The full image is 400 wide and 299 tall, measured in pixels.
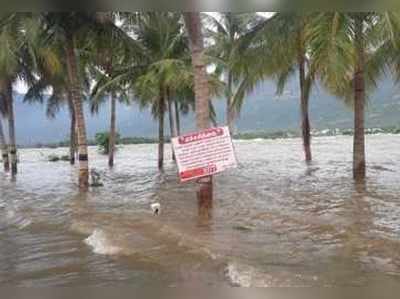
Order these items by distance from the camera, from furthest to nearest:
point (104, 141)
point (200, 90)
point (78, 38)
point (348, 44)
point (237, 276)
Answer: point (104, 141), point (78, 38), point (348, 44), point (200, 90), point (237, 276)

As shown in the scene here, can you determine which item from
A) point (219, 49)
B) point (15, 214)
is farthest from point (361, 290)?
point (219, 49)

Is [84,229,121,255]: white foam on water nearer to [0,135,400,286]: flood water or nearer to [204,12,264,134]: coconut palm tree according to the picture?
[0,135,400,286]: flood water

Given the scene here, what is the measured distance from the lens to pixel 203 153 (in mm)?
7316

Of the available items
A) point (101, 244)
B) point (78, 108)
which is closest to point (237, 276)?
point (101, 244)

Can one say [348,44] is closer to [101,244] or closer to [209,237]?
[209,237]

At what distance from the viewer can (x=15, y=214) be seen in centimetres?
1098

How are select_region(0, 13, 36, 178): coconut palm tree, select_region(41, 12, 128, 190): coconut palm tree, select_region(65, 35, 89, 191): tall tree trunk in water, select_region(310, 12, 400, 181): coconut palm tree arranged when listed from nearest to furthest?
select_region(310, 12, 400, 181): coconut palm tree < select_region(41, 12, 128, 190): coconut palm tree < select_region(0, 13, 36, 178): coconut palm tree < select_region(65, 35, 89, 191): tall tree trunk in water

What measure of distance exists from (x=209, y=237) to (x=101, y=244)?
1470 mm

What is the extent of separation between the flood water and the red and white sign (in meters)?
0.95

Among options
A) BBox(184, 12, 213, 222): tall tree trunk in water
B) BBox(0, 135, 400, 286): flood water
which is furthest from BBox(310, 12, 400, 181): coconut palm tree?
BBox(184, 12, 213, 222): tall tree trunk in water

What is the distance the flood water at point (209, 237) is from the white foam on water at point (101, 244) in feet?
0.05

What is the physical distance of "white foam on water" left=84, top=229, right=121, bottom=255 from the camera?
6.82 metres

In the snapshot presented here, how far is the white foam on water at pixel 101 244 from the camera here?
6816mm

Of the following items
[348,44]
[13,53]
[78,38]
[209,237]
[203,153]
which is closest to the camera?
[203,153]
